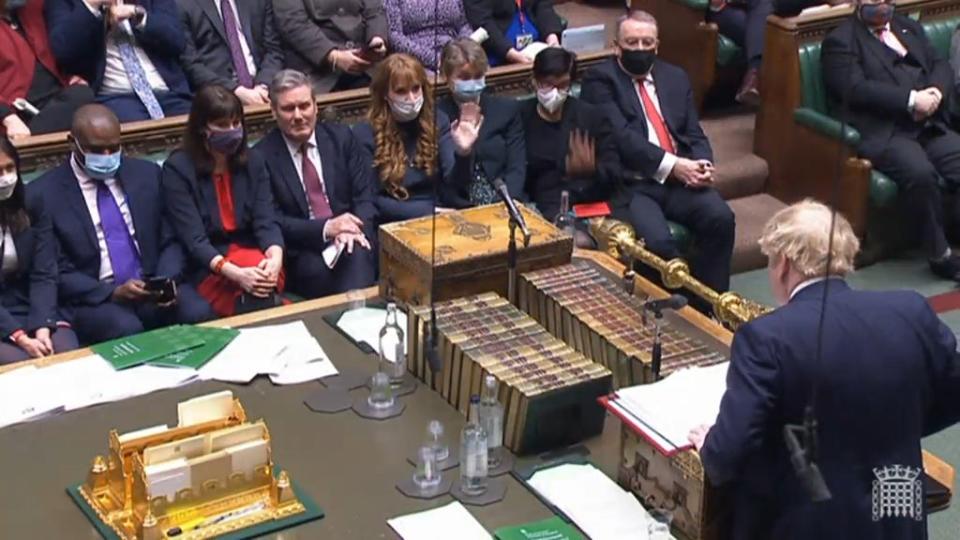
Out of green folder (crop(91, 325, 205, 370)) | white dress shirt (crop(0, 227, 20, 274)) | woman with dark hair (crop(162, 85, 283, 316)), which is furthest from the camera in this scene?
woman with dark hair (crop(162, 85, 283, 316))

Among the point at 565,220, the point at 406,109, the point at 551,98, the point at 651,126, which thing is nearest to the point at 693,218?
the point at 651,126

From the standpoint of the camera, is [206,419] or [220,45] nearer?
[206,419]

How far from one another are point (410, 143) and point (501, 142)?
0.37m

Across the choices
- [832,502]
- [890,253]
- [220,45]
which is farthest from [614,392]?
[890,253]

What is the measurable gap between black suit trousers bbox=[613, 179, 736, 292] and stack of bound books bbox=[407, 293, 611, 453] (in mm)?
1904

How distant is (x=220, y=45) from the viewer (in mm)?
6129

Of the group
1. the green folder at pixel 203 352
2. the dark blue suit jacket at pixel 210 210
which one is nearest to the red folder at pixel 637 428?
the green folder at pixel 203 352

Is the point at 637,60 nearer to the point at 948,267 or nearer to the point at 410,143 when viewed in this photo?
the point at 410,143

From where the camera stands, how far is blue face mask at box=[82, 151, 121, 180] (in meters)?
4.88

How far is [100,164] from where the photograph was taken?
488cm

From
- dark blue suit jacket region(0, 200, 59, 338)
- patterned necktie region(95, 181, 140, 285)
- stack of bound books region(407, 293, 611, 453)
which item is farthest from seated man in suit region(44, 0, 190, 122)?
stack of bound books region(407, 293, 611, 453)

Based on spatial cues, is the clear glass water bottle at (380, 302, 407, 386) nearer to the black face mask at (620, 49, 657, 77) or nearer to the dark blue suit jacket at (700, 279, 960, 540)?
the dark blue suit jacket at (700, 279, 960, 540)

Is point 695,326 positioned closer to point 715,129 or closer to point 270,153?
point 270,153

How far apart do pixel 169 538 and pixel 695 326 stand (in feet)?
5.39
